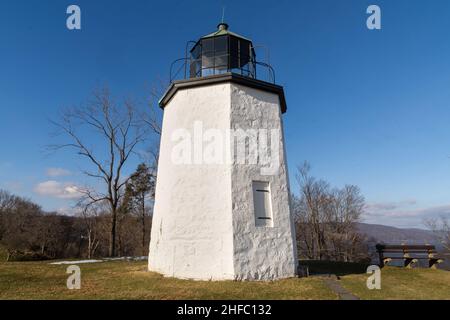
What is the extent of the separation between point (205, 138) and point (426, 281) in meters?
9.13

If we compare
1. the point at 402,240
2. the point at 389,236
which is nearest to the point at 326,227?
the point at 402,240

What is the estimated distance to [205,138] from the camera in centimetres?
974

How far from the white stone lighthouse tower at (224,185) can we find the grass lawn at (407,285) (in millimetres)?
2068

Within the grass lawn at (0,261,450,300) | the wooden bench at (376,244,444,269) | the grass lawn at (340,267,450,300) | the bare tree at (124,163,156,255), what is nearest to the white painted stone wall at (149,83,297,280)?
the grass lawn at (0,261,450,300)

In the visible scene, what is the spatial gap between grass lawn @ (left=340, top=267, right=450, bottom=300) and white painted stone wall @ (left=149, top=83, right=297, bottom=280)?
82.6 inches

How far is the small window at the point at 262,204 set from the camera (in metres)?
9.31

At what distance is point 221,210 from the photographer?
8.98 m

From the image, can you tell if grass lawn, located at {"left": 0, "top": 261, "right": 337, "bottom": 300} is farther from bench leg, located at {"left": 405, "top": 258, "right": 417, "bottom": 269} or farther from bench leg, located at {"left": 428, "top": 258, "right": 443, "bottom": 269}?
bench leg, located at {"left": 428, "top": 258, "right": 443, "bottom": 269}

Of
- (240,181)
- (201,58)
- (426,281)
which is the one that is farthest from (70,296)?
(426,281)

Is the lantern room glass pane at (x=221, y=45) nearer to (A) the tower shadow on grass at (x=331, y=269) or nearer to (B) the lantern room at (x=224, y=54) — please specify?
(B) the lantern room at (x=224, y=54)

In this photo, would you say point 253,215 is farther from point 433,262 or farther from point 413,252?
point 433,262

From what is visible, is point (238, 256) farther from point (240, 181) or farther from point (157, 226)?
point (157, 226)

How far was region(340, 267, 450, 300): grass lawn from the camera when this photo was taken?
7.23 meters

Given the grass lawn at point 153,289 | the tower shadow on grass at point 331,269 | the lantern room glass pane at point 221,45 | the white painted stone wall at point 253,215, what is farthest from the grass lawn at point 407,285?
the lantern room glass pane at point 221,45
